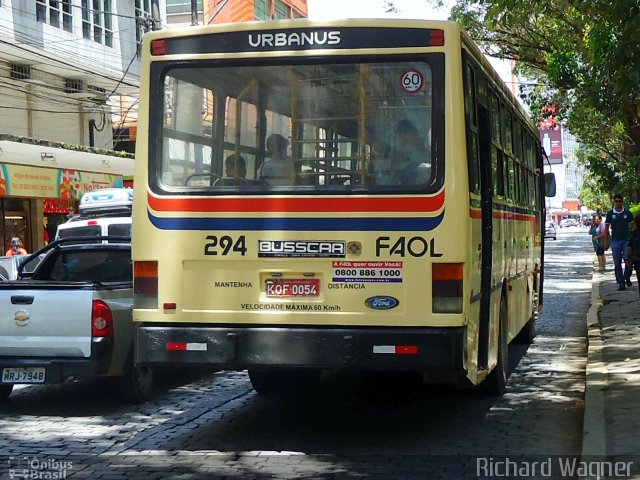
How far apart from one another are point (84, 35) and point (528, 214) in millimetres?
23644

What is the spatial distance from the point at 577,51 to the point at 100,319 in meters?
16.0

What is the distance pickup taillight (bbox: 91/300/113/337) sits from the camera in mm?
9305

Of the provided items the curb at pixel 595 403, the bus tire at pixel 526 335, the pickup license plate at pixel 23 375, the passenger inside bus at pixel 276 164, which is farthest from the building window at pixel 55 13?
the passenger inside bus at pixel 276 164

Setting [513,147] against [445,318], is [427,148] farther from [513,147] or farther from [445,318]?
[513,147]

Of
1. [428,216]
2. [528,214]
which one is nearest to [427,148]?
[428,216]

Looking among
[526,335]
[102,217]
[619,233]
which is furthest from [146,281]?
[619,233]

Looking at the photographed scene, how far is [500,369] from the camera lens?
9.99m

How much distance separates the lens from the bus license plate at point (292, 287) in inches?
298

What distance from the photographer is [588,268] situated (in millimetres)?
34938

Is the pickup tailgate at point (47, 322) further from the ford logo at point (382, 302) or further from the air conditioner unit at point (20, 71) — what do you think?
the air conditioner unit at point (20, 71)

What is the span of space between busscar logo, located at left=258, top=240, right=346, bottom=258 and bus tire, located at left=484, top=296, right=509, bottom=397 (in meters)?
2.82

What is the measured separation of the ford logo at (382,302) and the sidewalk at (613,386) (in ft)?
5.44

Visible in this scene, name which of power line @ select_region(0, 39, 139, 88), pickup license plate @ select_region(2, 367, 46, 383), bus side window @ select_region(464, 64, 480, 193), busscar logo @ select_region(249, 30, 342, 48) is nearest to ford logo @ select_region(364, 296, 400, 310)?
bus side window @ select_region(464, 64, 480, 193)

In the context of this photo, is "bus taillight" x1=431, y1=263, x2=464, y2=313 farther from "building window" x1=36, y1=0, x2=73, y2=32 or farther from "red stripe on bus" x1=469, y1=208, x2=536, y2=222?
"building window" x1=36, y1=0, x2=73, y2=32
